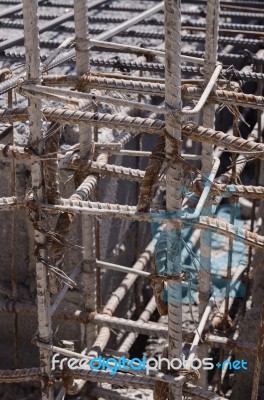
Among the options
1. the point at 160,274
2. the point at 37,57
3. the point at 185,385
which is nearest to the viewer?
the point at 37,57

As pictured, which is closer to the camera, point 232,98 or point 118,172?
point 232,98

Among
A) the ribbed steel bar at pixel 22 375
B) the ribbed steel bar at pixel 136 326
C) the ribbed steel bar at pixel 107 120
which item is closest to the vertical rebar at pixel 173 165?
the ribbed steel bar at pixel 107 120

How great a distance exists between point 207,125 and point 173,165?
3.17ft

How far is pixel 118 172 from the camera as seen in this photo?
16.4 feet

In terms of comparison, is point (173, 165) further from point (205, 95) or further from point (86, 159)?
point (86, 159)

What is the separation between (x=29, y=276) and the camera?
6.25m

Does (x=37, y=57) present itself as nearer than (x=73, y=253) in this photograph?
Yes

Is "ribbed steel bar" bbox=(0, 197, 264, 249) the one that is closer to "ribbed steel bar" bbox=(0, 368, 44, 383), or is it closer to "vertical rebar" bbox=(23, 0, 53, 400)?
"vertical rebar" bbox=(23, 0, 53, 400)

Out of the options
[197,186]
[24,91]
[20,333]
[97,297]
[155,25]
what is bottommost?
[20,333]

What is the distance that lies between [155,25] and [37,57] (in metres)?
4.21

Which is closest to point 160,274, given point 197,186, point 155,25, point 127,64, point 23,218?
point 197,186

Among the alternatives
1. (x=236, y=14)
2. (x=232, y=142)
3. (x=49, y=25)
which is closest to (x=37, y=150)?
(x=232, y=142)

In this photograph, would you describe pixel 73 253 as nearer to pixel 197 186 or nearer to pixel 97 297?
pixel 97 297

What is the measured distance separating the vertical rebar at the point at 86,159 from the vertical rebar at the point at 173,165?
98 centimetres
